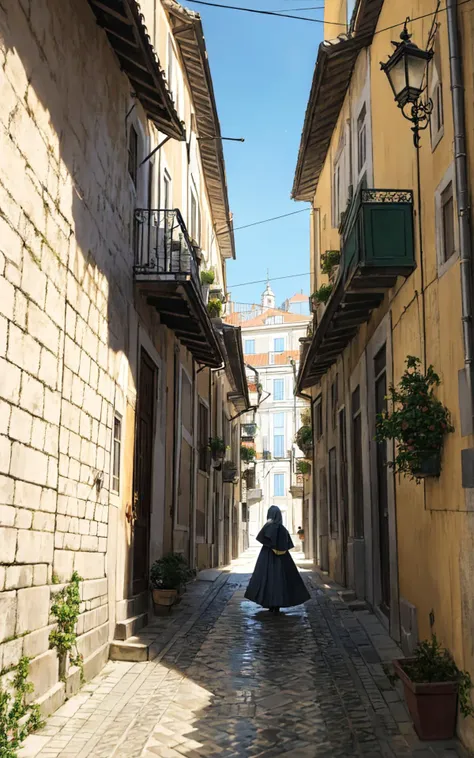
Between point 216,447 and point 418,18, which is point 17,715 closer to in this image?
point 418,18

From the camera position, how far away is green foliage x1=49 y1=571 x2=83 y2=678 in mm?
6883

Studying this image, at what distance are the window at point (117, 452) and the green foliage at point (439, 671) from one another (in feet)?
14.5

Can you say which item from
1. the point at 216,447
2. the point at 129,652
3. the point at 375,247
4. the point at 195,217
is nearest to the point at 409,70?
the point at 375,247

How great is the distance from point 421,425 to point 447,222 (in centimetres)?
192

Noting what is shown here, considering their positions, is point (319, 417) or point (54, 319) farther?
point (319, 417)

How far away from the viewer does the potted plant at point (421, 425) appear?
6906 millimetres

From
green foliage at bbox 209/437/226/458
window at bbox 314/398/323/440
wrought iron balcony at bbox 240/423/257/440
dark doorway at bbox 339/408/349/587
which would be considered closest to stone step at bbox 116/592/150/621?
dark doorway at bbox 339/408/349/587

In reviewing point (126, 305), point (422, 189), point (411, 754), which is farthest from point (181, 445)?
point (411, 754)

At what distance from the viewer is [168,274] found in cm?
1141

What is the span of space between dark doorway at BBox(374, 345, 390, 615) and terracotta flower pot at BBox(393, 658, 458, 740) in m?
4.96

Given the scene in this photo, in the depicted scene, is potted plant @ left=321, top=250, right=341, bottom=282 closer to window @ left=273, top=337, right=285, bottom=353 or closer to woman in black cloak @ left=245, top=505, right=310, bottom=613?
woman in black cloak @ left=245, top=505, right=310, bottom=613

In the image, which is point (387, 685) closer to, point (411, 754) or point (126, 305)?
point (411, 754)

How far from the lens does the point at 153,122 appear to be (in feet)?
41.5

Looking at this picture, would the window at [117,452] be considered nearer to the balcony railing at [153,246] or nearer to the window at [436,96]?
the balcony railing at [153,246]
